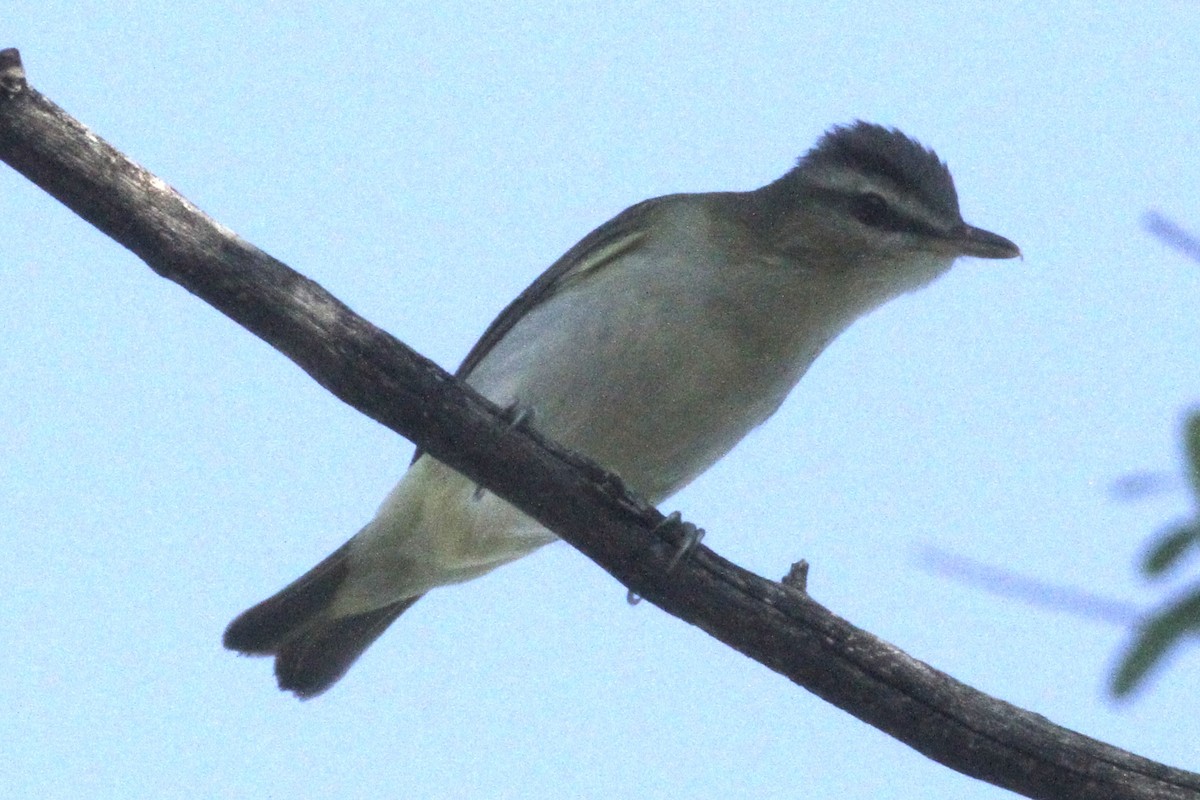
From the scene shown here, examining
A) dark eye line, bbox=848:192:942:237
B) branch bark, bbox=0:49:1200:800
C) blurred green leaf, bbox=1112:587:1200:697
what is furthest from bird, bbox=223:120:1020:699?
blurred green leaf, bbox=1112:587:1200:697

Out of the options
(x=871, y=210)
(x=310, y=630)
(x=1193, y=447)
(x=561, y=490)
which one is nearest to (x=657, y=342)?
(x=871, y=210)

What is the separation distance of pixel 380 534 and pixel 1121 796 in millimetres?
3289

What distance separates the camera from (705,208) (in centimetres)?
653

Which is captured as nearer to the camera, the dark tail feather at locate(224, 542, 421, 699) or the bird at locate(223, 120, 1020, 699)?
the bird at locate(223, 120, 1020, 699)

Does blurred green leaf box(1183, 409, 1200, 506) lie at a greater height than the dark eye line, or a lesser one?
lesser

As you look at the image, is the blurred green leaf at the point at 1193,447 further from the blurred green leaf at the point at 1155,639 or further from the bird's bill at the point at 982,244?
the bird's bill at the point at 982,244

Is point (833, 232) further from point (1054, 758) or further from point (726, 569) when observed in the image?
point (1054, 758)

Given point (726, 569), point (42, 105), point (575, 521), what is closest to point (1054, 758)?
point (726, 569)

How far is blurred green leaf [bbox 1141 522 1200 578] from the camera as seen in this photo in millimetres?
3244

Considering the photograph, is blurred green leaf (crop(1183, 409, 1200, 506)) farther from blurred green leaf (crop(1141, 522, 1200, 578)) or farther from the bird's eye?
the bird's eye

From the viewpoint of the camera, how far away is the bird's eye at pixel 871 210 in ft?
21.1

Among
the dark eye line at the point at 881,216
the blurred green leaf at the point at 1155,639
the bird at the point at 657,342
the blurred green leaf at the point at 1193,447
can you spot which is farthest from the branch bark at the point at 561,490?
the dark eye line at the point at 881,216

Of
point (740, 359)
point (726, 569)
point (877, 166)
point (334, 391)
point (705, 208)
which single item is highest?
point (877, 166)

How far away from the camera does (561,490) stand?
454 centimetres
